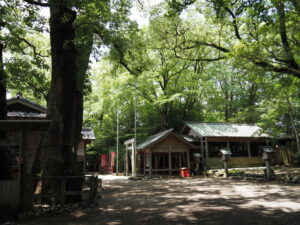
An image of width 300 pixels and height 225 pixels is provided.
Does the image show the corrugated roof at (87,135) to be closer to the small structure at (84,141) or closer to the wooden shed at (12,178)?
the small structure at (84,141)

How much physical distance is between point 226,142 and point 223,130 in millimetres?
1140

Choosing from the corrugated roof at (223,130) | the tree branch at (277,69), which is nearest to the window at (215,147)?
the corrugated roof at (223,130)

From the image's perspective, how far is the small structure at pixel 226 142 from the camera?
21391mm

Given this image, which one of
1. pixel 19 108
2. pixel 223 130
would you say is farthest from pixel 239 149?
pixel 19 108

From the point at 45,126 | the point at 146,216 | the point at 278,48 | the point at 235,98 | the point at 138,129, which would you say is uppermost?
the point at 235,98

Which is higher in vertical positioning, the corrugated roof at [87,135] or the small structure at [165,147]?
the corrugated roof at [87,135]

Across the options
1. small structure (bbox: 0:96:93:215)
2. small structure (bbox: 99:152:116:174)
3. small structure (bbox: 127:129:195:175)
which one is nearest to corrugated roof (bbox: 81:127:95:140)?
small structure (bbox: 127:129:195:175)

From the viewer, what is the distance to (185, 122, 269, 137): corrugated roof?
848 inches

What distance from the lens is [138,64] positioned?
2103 centimetres

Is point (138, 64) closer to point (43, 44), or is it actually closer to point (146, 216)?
point (43, 44)

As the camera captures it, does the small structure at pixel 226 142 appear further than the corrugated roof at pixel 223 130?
No

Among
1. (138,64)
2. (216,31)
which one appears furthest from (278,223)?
(138,64)

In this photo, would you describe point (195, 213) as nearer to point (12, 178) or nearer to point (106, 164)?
point (12, 178)

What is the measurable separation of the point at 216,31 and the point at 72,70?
35.4 ft
